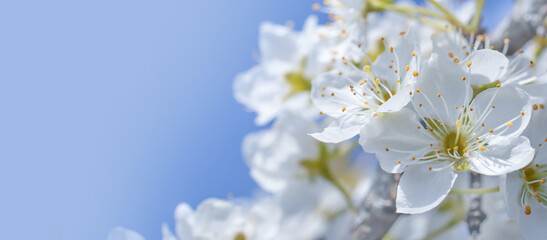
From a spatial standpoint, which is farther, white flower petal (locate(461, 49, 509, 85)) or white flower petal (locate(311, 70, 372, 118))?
white flower petal (locate(311, 70, 372, 118))

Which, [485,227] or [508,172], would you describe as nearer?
[508,172]

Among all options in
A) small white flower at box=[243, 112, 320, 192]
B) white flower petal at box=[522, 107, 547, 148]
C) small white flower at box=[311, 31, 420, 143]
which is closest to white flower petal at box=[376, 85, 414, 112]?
small white flower at box=[311, 31, 420, 143]

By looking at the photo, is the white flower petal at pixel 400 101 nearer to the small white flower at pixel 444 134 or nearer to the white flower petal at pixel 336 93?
the small white flower at pixel 444 134

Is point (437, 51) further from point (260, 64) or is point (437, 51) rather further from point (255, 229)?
point (260, 64)

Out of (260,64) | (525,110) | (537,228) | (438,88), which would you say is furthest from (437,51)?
(260,64)

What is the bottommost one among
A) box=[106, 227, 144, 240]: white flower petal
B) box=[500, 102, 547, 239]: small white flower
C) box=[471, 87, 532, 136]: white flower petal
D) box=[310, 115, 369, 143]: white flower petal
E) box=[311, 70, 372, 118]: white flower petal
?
box=[500, 102, 547, 239]: small white flower

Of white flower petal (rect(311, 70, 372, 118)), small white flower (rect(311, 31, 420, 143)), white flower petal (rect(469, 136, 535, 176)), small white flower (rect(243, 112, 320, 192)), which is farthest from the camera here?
small white flower (rect(243, 112, 320, 192))

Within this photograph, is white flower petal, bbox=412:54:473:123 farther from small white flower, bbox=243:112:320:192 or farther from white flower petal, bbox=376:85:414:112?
small white flower, bbox=243:112:320:192

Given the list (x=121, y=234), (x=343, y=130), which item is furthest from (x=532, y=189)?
(x=121, y=234)
